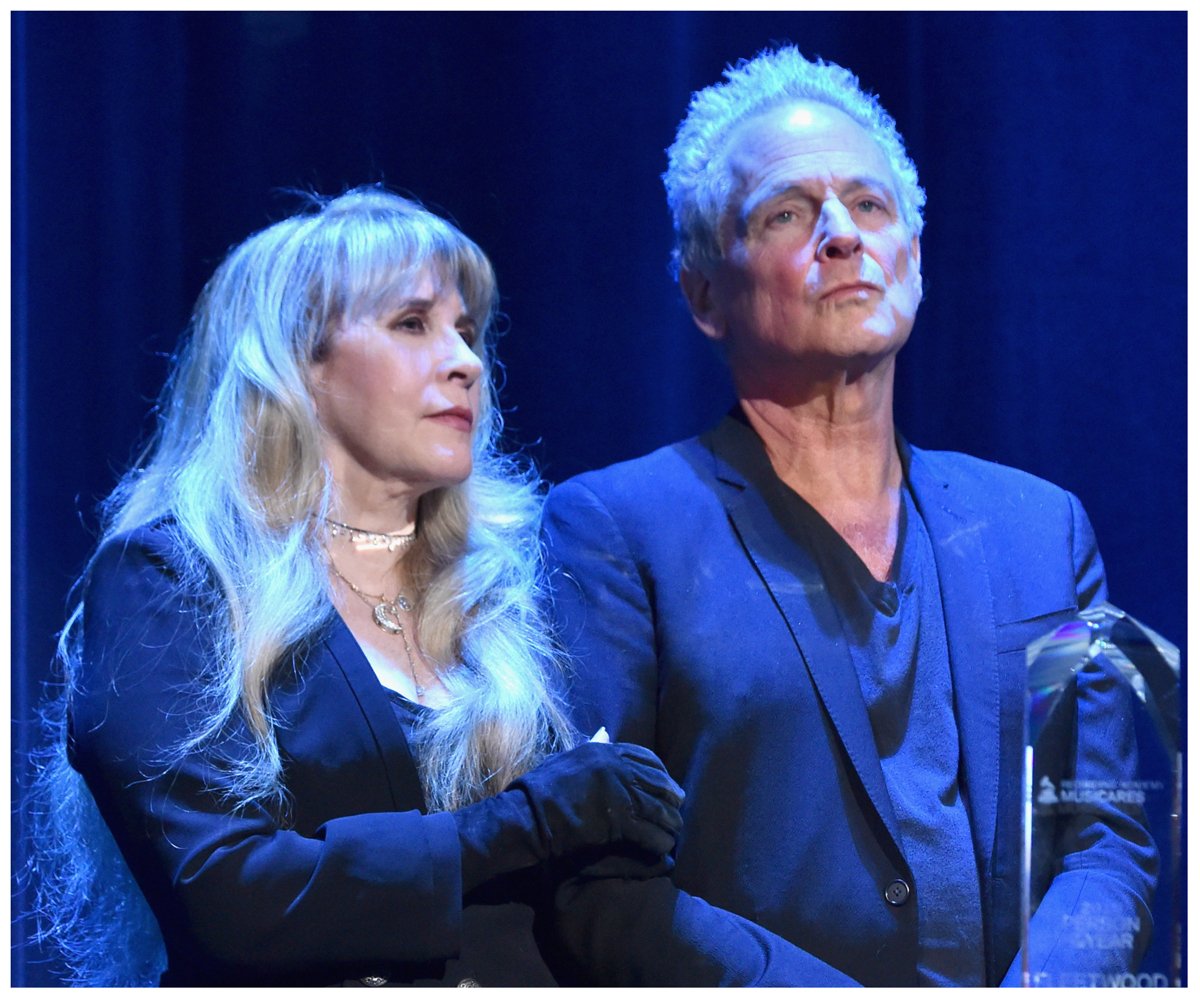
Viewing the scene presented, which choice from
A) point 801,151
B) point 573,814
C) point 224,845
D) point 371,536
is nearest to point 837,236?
point 801,151

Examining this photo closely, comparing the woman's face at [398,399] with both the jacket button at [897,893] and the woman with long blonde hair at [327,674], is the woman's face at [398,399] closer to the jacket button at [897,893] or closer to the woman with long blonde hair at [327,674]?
the woman with long blonde hair at [327,674]

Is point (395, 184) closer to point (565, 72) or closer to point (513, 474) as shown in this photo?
point (565, 72)

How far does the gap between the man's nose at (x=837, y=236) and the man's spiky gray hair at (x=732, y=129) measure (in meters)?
0.12

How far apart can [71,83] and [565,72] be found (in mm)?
677

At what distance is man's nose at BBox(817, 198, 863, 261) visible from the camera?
208 centimetres

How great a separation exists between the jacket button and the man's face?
26.3 inches

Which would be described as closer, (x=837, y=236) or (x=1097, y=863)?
(x=1097, y=863)

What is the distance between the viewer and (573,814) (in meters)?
1.79

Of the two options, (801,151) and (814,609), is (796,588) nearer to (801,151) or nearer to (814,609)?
(814,609)

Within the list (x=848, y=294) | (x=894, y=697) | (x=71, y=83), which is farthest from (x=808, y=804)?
(x=71, y=83)

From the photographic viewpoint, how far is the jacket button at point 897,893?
1.88 metres

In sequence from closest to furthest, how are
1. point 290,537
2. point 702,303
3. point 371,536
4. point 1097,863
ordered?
point 1097,863 < point 290,537 < point 371,536 < point 702,303

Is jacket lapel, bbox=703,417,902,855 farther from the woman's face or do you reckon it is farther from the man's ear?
the woman's face

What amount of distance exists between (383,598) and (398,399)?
25 cm
